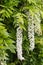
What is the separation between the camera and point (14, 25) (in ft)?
12.4

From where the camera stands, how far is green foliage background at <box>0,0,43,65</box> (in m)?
3.22

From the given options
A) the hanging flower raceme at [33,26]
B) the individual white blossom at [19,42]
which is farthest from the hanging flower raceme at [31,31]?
the individual white blossom at [19,42]

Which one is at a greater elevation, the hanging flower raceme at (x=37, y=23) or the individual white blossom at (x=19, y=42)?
the hanging flower raceme at (x=37, y=23)

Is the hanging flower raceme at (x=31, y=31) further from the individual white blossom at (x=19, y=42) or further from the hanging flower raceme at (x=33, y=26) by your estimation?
the individual white blossom at (x=19, y=42)

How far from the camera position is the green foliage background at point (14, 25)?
127 inches

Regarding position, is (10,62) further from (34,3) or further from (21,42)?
(34,3)

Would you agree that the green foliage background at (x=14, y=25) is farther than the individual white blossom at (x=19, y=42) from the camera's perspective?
No

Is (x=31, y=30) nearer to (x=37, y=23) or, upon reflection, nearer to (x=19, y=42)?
(x=37, y=23)

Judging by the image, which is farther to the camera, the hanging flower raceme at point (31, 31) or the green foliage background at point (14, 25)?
the hanging flower raceme at point (31, 31)

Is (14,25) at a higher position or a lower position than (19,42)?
higher

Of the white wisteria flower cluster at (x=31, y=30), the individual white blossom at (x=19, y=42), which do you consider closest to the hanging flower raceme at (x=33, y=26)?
the white wisteria flower cluster at (x=31, y=30)

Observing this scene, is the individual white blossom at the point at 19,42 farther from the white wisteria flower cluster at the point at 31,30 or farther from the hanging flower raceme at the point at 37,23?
the hanging flower raceme at the point at 37,23

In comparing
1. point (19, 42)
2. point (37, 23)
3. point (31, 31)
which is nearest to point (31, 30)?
point (31, 31)

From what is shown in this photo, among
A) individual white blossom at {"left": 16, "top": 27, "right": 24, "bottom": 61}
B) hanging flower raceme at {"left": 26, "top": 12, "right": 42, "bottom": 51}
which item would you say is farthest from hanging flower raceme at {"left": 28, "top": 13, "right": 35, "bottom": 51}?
individual white blossom at {"left": 16, "top": 27, "right": 24, "bottom": 61}
